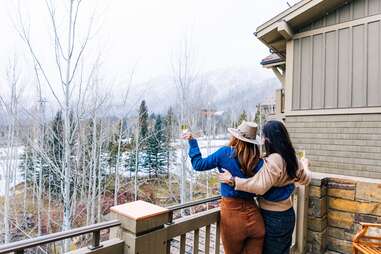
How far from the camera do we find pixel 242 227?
65.6 inches

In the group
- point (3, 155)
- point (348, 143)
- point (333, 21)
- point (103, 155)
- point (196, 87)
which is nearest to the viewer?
point (348, 143)

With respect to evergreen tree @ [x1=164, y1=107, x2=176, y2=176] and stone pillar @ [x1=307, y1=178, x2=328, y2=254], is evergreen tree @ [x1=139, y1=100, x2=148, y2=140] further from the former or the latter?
stone pillar @ [x1=307, y1=178, x2=328, y2=254]

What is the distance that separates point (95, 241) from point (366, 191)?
2.77m

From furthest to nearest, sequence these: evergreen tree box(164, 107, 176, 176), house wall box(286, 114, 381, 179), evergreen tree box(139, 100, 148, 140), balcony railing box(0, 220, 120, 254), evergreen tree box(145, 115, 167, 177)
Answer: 1. evergreen tree box(164, 107, 176, 176)
2. evergreen tree box(145, 115, 167, 177)
3. evergreen tree box(139, 100, 148, 140)
4. house wall box(286, 114, 381, 179)
5. balcony railing box(0, 220, 120, 254)

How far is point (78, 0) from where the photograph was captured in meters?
5.59

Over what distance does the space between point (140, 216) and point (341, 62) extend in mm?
5035

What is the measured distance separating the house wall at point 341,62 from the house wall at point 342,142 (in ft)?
0.85

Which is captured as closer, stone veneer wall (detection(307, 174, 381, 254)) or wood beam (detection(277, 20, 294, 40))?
stone veneer wall (detection(307, 174, 381, 254))

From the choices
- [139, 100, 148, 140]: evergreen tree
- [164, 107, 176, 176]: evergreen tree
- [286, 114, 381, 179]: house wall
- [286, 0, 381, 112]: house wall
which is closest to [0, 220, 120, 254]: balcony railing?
[286, 114, 381, 179]: house wall

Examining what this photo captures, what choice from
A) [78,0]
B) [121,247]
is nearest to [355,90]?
[121,247]

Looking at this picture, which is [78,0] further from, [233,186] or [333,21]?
[233,186]

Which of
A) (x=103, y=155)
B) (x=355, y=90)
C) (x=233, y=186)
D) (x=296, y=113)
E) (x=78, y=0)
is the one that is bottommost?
(x=103, y=155)

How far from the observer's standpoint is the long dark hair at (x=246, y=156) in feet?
5.60

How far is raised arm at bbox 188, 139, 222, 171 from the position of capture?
5.63ft
